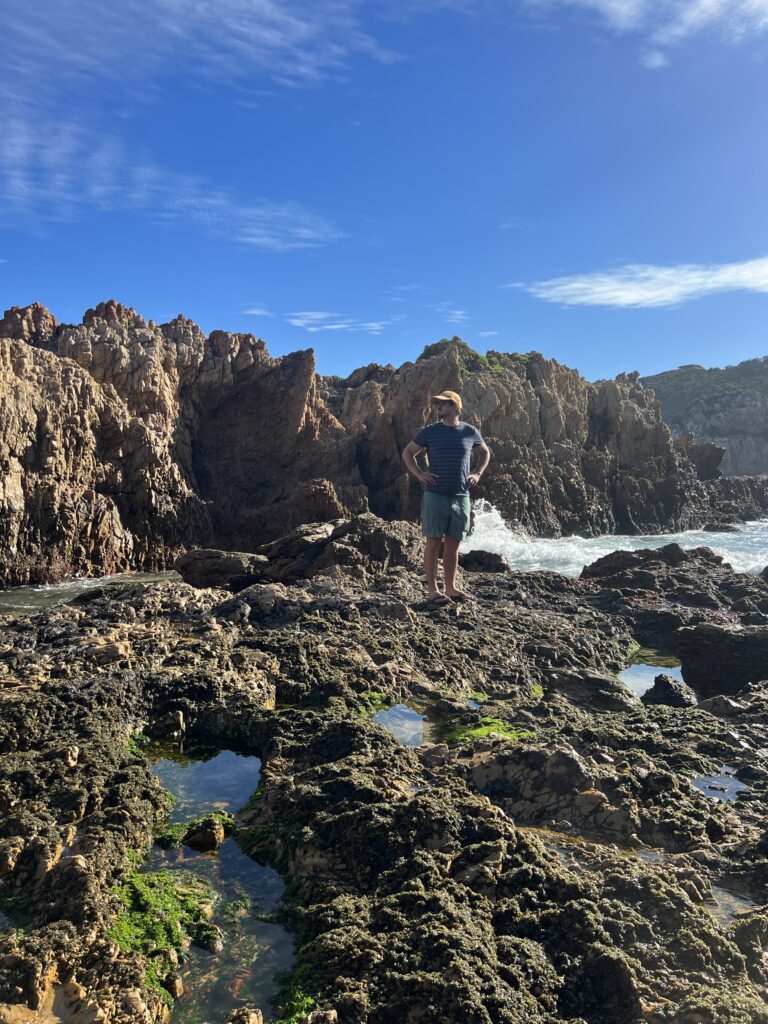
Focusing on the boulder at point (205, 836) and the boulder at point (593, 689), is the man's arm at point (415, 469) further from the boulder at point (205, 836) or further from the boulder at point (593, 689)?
the boulder at point (205, 836)

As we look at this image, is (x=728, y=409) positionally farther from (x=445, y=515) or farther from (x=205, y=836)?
(x=205, y=836)

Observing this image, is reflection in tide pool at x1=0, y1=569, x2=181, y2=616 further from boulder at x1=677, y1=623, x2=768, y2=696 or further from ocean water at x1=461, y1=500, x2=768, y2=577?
ocean water at x1=461, y1=500, x2=768, y2=577

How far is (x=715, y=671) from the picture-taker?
8602 mm

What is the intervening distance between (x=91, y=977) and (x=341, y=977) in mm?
1018

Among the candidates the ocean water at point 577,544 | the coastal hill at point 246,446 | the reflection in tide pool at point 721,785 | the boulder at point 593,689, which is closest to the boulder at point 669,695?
the boulder at point 593,689

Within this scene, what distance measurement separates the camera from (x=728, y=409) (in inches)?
4003

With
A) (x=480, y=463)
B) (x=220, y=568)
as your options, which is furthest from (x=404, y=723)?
(x=220, y=568)

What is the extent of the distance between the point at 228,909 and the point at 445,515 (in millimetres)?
5873

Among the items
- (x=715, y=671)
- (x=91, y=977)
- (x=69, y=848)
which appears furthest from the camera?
(x=715, y=671)

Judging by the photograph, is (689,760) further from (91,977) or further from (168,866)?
(91,977)

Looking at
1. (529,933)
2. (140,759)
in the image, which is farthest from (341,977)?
(140,759)

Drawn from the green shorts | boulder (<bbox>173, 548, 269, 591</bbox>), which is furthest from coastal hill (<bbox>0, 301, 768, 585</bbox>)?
the green shorts

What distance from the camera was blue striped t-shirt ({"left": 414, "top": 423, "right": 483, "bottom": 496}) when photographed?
348 inches

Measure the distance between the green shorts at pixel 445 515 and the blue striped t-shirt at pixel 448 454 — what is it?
0.28 feet
